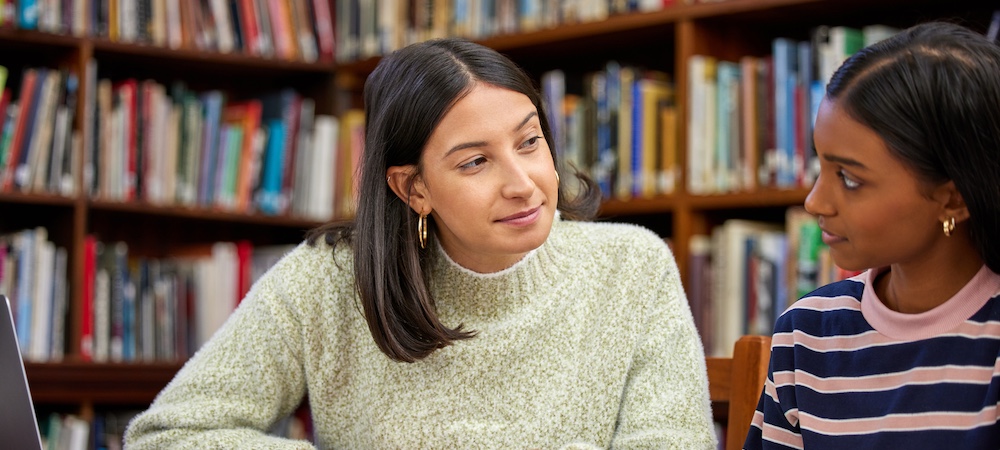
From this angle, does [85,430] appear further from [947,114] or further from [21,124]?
[947,114]

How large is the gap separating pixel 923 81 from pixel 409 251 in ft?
2.48

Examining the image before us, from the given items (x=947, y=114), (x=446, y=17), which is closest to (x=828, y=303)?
(x=947, y=114)

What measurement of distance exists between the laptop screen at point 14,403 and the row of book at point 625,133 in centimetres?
152

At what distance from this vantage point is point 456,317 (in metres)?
1.54

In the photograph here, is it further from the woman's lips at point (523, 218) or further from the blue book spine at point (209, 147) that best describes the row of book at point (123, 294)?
the woman's lips at point (523, 218)

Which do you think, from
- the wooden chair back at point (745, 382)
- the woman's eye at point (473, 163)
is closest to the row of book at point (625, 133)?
the woman's eye at point (473, 163)

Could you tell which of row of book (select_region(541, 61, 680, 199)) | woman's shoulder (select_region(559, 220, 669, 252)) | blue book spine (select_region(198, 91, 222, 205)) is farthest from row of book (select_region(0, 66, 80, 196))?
woman's shoulder (select_region(559, 220, 669, 252))

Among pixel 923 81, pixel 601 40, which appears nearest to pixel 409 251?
pixel 923 81

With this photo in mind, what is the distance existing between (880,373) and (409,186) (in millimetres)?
678

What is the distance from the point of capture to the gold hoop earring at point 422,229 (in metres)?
1.53

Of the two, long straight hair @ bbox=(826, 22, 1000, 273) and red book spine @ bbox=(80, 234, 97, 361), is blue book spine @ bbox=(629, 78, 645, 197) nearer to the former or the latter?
red book spine @ bbox=(80, 234, 97, 361)

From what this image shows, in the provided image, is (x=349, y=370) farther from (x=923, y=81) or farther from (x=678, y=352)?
(x=923, y=81)

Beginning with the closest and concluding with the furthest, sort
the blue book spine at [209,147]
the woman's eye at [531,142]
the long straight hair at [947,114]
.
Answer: the long straight hair at [947,114]
the woman's eye at [531,142]
the blue book spine at [209,147]

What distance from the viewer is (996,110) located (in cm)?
94
